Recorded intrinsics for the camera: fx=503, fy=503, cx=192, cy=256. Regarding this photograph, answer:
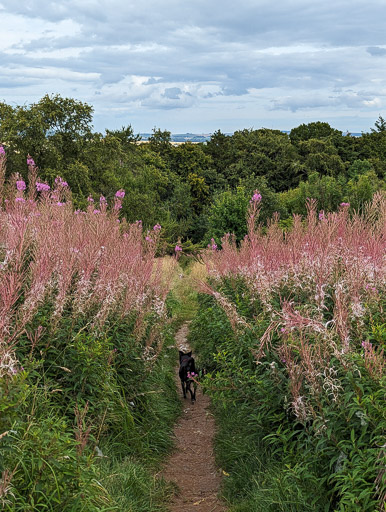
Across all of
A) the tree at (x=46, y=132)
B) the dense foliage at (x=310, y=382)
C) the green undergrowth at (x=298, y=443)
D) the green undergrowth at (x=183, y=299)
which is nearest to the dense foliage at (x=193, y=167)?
the tree at (x=46, y=132)

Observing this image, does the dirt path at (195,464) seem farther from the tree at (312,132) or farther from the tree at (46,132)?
Result: the tree at (312,132)

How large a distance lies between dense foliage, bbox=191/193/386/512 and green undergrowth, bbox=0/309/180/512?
811 millimetres

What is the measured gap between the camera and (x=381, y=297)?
4.87 meters

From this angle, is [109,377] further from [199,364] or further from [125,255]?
[199,364]

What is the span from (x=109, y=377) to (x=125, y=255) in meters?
1.61

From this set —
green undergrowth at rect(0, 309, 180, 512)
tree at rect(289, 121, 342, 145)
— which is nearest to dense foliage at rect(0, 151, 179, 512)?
green undergrowth at rect(0, 309, 180, 512)

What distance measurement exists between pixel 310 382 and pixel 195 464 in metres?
2.56

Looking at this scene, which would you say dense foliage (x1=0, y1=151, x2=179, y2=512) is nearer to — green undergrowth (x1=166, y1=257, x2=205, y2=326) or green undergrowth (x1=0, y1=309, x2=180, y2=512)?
green undergrowth (x1=0, y1=309, x2=180, y2=512)

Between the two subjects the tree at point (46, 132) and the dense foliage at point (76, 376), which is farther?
the tree at point (46, 132)

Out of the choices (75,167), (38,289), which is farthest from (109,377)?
(75,167)

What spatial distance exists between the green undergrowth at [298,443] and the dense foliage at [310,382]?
0.04ft

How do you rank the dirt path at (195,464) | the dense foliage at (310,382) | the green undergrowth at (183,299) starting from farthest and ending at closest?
the green undergrowth at (183,299) < the dirt path at (195,464) < the dense foliage at (310,382)

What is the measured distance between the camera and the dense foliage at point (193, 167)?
19.6 metres

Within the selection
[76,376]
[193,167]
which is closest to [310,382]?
[76,376]
